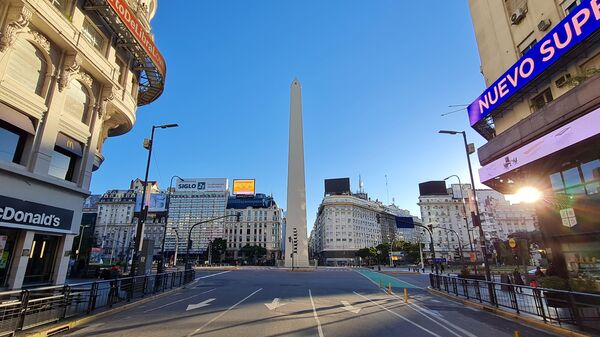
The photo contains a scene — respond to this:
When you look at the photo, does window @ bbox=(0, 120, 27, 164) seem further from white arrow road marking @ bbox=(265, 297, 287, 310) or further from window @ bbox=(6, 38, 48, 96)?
white arrow road marking @ bbox=(265, 297, 287, 310)

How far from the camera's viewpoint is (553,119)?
518 inches

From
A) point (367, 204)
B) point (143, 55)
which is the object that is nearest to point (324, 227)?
point (367, 204)

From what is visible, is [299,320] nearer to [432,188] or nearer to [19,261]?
[19,261]

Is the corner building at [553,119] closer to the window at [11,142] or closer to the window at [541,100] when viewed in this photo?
the window at [541,100]

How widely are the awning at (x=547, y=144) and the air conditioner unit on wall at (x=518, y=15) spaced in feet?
28.0

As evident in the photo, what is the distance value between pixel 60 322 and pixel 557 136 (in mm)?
20544

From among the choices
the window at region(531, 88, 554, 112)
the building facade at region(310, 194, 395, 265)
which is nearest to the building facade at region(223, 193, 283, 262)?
the building facade at region(310, 194, 395, 265)

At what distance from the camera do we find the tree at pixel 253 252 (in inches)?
4788

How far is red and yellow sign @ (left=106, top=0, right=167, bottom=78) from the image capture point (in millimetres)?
18094

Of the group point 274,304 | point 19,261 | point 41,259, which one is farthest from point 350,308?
point 41,259

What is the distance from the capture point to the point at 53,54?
1585 cm

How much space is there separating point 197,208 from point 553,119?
14768 cm

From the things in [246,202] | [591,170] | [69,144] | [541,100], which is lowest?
[591,170]

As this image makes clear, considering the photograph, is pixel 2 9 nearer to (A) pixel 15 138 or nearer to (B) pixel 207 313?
(A) pixel 15 138
